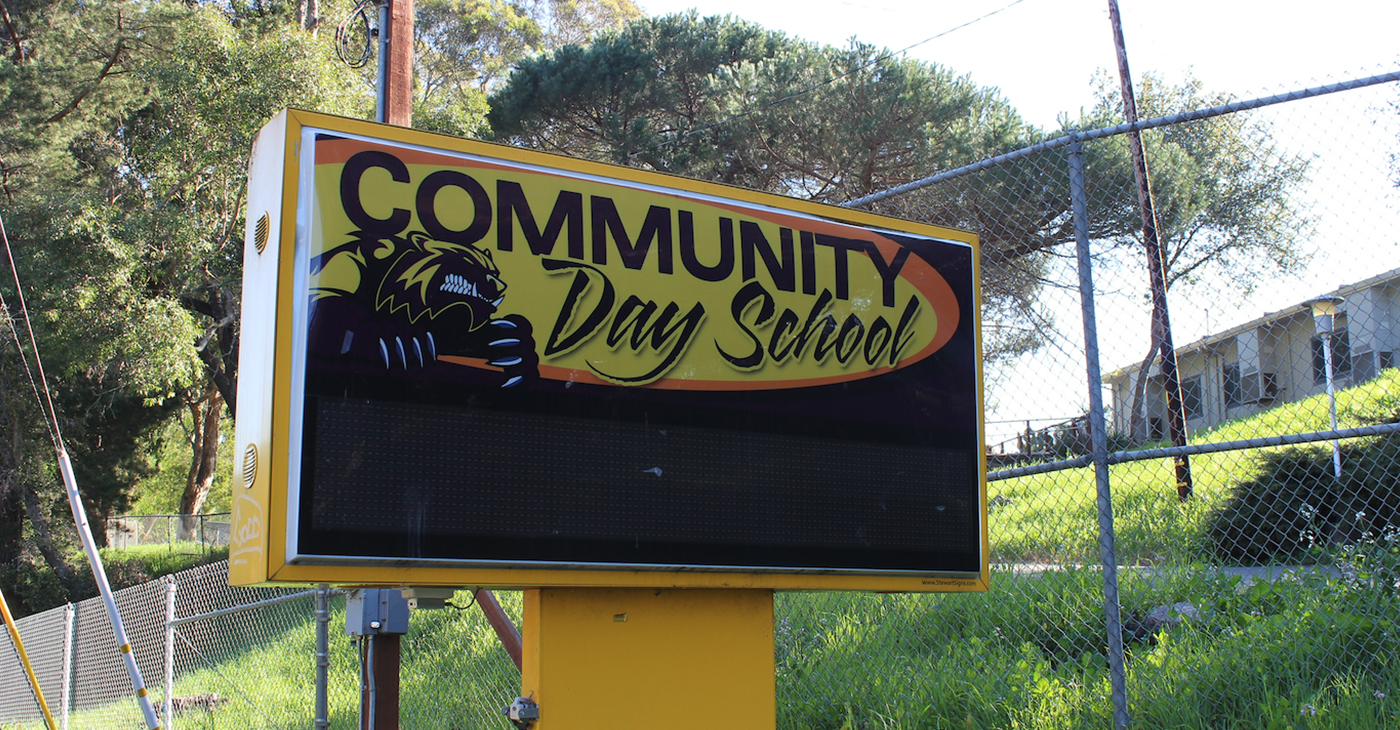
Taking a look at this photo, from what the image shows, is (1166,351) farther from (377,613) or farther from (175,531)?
(175,531)

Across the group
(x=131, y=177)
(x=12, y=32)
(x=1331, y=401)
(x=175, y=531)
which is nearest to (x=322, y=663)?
(x=1331, y=401)

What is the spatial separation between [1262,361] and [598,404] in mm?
4736

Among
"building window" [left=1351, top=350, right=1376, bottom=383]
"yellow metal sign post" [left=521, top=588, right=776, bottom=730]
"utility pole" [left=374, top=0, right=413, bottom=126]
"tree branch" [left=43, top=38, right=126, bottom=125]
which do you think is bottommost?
"yellow metal sign post" [left=521, top=588, right=776, bottom=730]

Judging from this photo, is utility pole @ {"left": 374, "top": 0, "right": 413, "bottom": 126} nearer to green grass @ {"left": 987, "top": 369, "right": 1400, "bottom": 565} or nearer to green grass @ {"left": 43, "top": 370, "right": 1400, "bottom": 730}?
green grass @ {"left": 43, "top": 370, "right": 1400, "bottom": 730}

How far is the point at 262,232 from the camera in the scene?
298 cm

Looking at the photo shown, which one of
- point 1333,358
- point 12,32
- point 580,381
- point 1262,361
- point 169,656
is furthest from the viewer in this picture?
point 12,32

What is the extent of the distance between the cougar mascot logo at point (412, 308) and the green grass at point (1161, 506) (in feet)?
13.6

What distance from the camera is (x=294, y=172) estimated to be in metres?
2.90

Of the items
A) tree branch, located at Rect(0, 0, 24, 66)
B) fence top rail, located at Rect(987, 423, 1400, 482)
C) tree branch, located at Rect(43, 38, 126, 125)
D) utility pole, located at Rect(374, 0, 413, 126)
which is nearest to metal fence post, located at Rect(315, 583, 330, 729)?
utility pole, located at Rect(374, 0, 413, 126)

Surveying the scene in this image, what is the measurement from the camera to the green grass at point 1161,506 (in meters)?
6.64

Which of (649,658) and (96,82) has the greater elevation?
(96,82)

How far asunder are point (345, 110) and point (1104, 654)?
14863 mm

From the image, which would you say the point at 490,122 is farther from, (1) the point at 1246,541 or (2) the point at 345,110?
(1) the point at 1246,541

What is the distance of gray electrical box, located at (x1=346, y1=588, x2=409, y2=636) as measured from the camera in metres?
4.56
